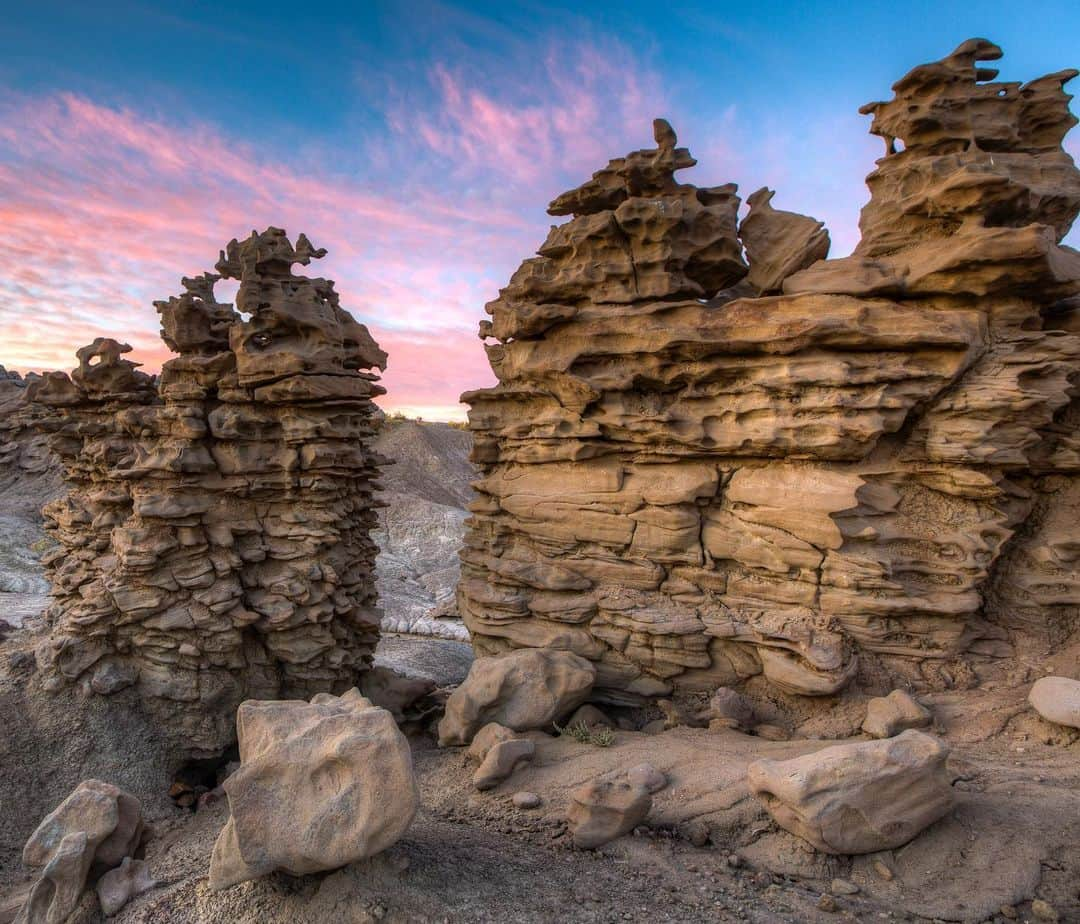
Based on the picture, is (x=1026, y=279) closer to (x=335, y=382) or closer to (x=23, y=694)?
(x=335, y=382)

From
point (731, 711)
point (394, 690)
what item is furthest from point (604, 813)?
point (394, 690)

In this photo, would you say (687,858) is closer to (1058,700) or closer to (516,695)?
(516,695)

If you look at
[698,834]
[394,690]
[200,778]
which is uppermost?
[698,834]

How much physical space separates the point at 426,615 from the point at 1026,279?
1624cm

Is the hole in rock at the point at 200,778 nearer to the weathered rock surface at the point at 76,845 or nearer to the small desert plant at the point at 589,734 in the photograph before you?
the weathered rock surface at the point at 76,845

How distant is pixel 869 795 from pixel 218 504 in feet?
28.9

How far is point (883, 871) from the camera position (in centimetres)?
454

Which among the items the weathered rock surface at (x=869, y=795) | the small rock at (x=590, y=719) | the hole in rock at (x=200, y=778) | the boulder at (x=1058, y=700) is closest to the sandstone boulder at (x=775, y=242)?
the boulder at (x=1058, y=700)

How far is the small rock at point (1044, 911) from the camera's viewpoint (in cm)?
409

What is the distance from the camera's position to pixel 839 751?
4832 millimetres

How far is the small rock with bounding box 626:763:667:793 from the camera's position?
18.9 feet

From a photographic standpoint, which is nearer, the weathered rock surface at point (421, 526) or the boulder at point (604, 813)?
the boulder at point (604, 813)

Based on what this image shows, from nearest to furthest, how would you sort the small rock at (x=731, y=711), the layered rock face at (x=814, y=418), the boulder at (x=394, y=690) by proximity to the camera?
the layered rock face at (x=814, y=418)
the small rock at (x=731, y=711)
the boulder at (x=394, y=690)

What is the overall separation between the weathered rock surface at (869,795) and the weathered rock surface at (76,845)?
556 centimetres
